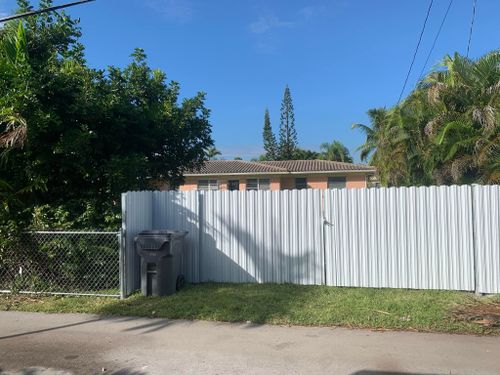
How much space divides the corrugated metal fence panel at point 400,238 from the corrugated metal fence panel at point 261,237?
0.34 metres

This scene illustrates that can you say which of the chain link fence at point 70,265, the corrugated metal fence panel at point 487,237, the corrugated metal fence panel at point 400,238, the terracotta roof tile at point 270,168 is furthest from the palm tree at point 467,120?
the terracotta roof tile at point 270,168

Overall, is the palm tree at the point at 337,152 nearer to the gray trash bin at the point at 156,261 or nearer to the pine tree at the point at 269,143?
the pine tree at the point at 269,143

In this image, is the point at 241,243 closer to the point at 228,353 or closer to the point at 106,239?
the point at 106,239

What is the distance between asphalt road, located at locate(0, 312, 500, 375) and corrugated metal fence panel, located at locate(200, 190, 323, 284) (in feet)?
8.30

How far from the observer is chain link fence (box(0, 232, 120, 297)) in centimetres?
871

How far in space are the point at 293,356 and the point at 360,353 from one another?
2.51ft

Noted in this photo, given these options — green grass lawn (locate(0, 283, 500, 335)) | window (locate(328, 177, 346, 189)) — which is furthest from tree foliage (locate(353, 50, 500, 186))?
window (locate(328, 177, 346, 189))

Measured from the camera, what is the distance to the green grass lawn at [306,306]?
6.38 m

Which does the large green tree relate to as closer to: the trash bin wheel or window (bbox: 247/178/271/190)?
the trash bin wheel

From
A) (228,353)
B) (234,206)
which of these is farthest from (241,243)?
(228,353)

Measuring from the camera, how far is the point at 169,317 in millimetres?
6984

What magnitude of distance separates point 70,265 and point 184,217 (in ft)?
7.56

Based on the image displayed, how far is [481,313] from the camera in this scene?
662 centimetres

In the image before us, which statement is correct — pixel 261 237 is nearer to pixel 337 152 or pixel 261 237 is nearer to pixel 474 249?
pixel 474 249
